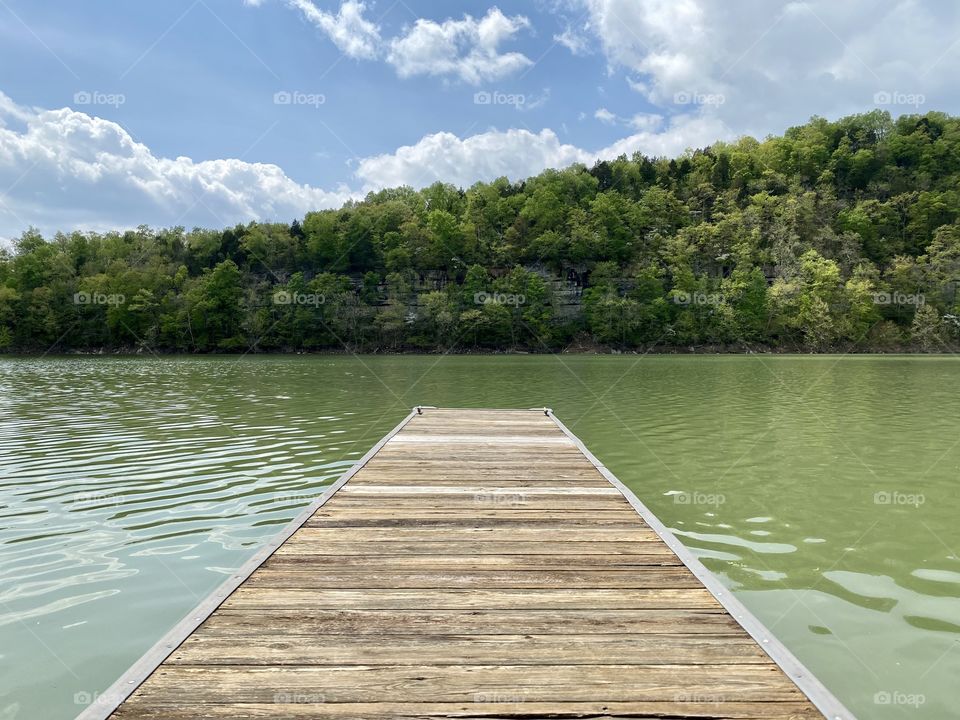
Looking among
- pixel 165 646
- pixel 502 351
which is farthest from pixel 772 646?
pixel 502 351

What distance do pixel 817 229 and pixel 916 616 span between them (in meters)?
122

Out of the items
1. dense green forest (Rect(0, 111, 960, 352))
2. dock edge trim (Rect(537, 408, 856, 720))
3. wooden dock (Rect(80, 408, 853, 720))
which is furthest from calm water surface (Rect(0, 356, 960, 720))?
dense green forest (Rect(0, 111, 960, 352))

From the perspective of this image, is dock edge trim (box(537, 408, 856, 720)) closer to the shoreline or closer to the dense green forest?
the shoreline

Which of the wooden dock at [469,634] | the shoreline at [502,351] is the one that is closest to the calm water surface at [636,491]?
the wooden dock at [469,634]

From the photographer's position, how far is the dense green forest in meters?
89.9

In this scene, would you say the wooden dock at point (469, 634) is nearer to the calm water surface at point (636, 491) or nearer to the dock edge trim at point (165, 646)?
the dock edge trim at point (165, 646)

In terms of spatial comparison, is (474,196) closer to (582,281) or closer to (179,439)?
(582,281)

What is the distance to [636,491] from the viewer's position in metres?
9.35

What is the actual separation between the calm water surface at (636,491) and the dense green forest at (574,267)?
73364 mm

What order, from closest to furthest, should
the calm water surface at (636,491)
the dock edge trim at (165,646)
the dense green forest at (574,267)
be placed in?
the dock edge trim at (165,646) < the calm water surface at (636,491) < the dense green forest at (574,267)

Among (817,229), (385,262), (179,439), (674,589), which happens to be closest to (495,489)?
(674,589)

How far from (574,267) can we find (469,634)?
109709 millimetres

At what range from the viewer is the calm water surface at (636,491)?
15.2 feet

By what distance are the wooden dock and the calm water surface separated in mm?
1297
